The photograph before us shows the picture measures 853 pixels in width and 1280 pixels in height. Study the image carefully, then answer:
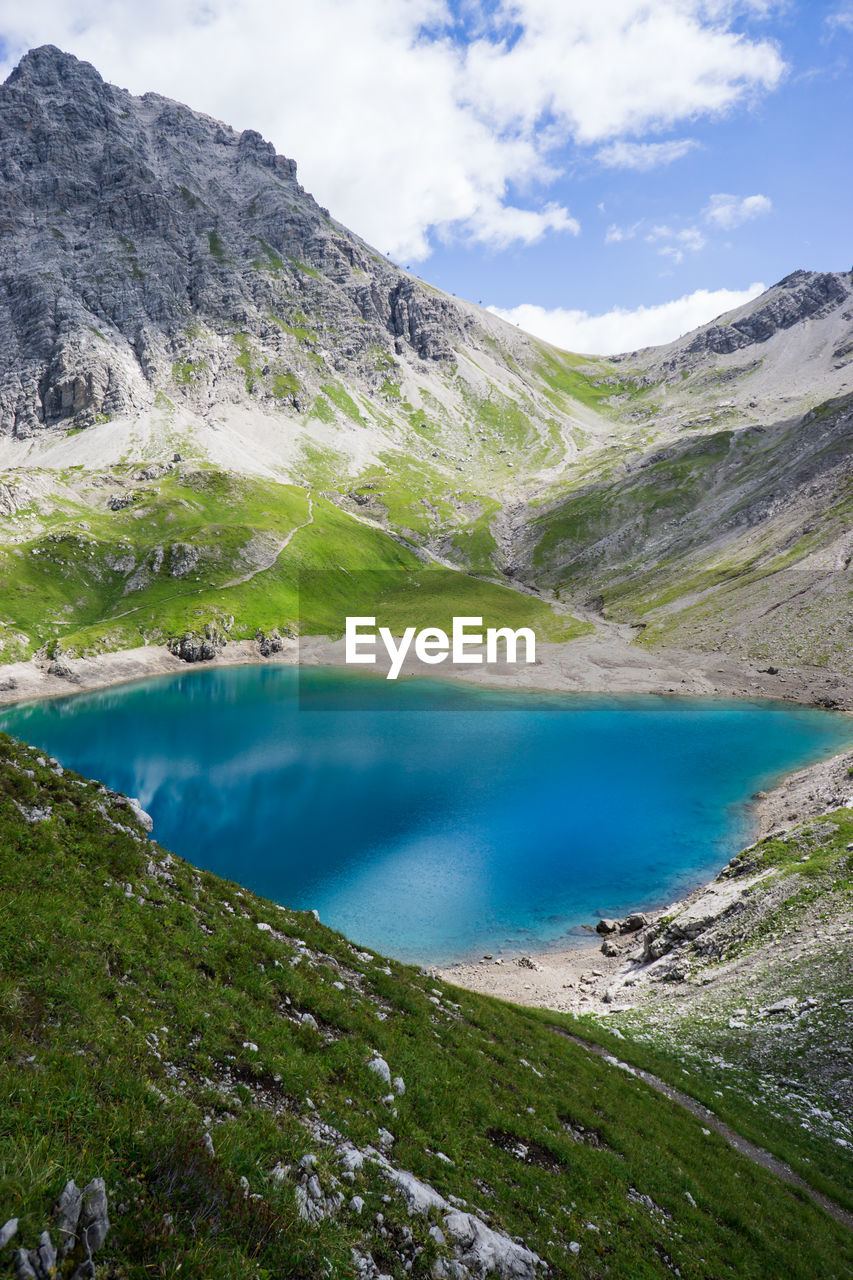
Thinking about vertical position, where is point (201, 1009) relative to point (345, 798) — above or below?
above

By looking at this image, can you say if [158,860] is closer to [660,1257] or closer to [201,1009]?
[201,1009]

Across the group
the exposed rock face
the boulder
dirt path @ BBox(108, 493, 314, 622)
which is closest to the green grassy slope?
the boulder

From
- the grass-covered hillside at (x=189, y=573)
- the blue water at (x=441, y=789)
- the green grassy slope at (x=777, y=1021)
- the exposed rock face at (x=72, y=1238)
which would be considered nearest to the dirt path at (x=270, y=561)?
the grass-covered hillside at (x=189, y=573)

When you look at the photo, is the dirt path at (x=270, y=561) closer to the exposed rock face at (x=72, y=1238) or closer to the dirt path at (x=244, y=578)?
the dirt path at (x=244, y=578)

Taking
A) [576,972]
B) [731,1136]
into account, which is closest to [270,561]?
[576,972]

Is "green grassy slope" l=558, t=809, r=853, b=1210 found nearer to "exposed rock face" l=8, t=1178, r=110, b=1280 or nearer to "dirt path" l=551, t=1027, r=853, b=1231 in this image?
"dirt path" l=551, t=1027, r=853, b=1231

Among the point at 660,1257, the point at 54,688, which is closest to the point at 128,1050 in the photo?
the point at 660,1257
